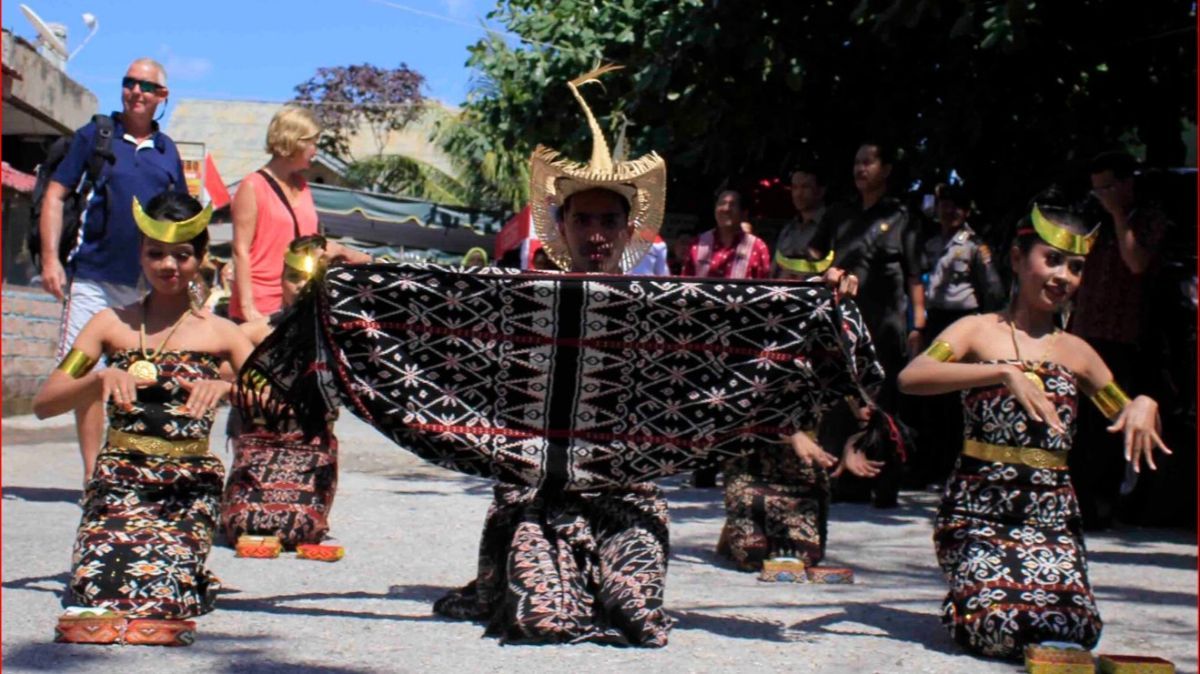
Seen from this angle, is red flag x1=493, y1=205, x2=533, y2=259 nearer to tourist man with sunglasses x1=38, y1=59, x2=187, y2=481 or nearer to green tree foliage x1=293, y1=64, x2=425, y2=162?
tourist man with sunglasses x1=38, y1=59, x2=187, y2=481

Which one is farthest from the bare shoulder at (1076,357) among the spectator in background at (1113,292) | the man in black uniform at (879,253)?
the man in black uniform at (879,253)

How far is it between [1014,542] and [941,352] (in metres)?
0.66

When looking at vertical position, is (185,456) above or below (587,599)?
above

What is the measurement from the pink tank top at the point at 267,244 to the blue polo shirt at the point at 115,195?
44cm

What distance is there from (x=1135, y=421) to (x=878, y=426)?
789 millimetres

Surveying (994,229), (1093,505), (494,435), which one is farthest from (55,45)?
(494,435)

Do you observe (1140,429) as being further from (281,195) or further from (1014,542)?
(281,195)

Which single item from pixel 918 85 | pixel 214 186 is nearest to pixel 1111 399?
pixel 918 85

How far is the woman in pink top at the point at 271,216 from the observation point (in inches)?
321

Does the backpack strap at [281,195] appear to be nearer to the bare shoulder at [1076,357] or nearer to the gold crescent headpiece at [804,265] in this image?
the gold crescent headpiece at [804,265]

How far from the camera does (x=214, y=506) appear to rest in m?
5.89

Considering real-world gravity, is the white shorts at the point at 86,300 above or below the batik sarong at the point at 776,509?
above

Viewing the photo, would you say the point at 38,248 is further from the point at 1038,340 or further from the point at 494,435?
the point at 1038,340

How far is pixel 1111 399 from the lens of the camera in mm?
5652
